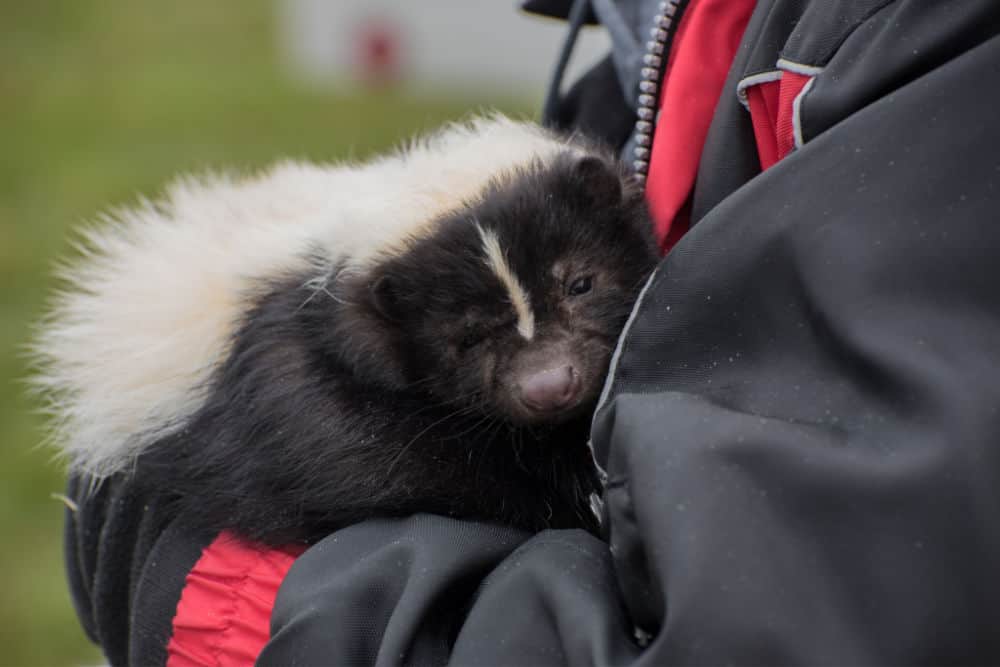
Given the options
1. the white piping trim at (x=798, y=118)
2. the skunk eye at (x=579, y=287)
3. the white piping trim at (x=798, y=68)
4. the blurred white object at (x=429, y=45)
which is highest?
the white piping trim at (x=798, y=68)

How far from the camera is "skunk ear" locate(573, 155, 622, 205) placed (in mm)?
2074

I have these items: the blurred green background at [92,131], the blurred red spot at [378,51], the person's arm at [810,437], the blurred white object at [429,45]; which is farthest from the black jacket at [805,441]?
the blurred red spot at [378,51]

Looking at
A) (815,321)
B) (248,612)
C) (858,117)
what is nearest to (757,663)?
(815,321)

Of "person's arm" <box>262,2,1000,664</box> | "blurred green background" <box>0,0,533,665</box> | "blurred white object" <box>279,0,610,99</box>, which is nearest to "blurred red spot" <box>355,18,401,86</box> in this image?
"blurred white object" <box>279,0,610,99</box>

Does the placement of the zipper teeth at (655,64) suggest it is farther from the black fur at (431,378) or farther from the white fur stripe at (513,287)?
the white fur stripe at (513,287)

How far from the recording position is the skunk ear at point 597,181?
207cm

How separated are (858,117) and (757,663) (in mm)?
636

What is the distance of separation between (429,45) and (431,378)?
5596 mm

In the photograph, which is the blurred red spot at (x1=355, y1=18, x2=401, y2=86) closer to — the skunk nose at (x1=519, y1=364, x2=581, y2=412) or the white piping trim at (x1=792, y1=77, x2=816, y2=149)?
the skunk nose at (x1=519, y1=364, x2=581, y2=412)

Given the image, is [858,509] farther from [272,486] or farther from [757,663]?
[272,486]

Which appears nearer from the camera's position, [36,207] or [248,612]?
[248,612]

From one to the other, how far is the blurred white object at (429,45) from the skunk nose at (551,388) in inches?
207

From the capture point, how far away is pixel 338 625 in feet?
4.82

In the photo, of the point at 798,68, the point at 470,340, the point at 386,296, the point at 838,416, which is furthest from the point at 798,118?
the point at 386,296
